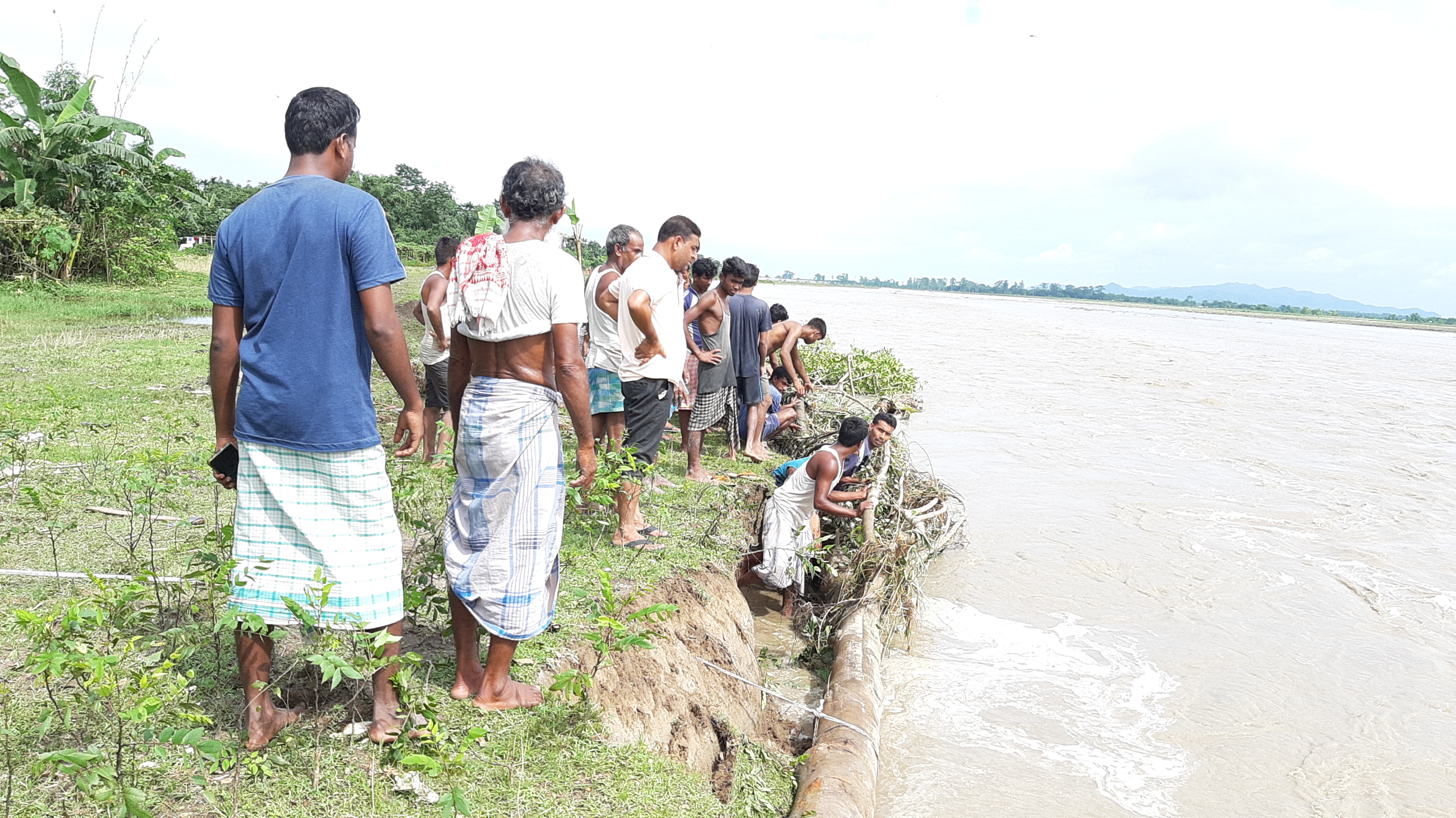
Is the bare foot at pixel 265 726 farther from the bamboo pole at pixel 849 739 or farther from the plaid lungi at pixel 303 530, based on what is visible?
the bamboo pole at pixel 849 739

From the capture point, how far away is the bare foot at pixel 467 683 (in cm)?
301

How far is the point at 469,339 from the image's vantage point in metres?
2.95

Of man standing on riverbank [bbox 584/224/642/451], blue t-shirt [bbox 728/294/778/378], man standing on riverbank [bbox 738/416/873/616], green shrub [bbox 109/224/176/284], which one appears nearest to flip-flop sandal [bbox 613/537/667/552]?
man standing on riverbank [bbox 584/224/642/451]

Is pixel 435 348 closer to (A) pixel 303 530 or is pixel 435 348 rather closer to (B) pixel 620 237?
(B) pixel 620 237

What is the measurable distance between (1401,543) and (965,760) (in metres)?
7.62

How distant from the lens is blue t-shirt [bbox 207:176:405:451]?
7.94 ft

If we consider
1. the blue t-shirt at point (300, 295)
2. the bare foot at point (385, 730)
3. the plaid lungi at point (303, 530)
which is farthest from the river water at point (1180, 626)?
the blue t-shirt at point (300, 295)

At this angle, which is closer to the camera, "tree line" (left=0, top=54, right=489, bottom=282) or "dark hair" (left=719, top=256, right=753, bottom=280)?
"dark hair" (left=719, top=256, right=753, bottom=280)

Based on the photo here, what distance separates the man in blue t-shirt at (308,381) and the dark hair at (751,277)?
4.87 meters

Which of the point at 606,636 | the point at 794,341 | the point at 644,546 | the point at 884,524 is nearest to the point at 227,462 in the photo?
the point at 606,636

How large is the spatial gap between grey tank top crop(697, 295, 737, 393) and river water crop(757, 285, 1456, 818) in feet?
7.82

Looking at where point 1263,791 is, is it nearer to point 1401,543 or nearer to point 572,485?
point 572,485

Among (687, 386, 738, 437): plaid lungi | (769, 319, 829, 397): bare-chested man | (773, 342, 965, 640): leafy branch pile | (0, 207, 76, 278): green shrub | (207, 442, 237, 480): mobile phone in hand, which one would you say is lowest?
(773, 342, 965, 640): leafy branch pile

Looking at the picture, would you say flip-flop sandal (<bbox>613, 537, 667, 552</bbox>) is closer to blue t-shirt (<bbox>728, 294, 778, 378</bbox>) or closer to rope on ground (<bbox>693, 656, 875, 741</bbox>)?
rope on ground (<bbox>693, 656, 875, 741</bbox>)
